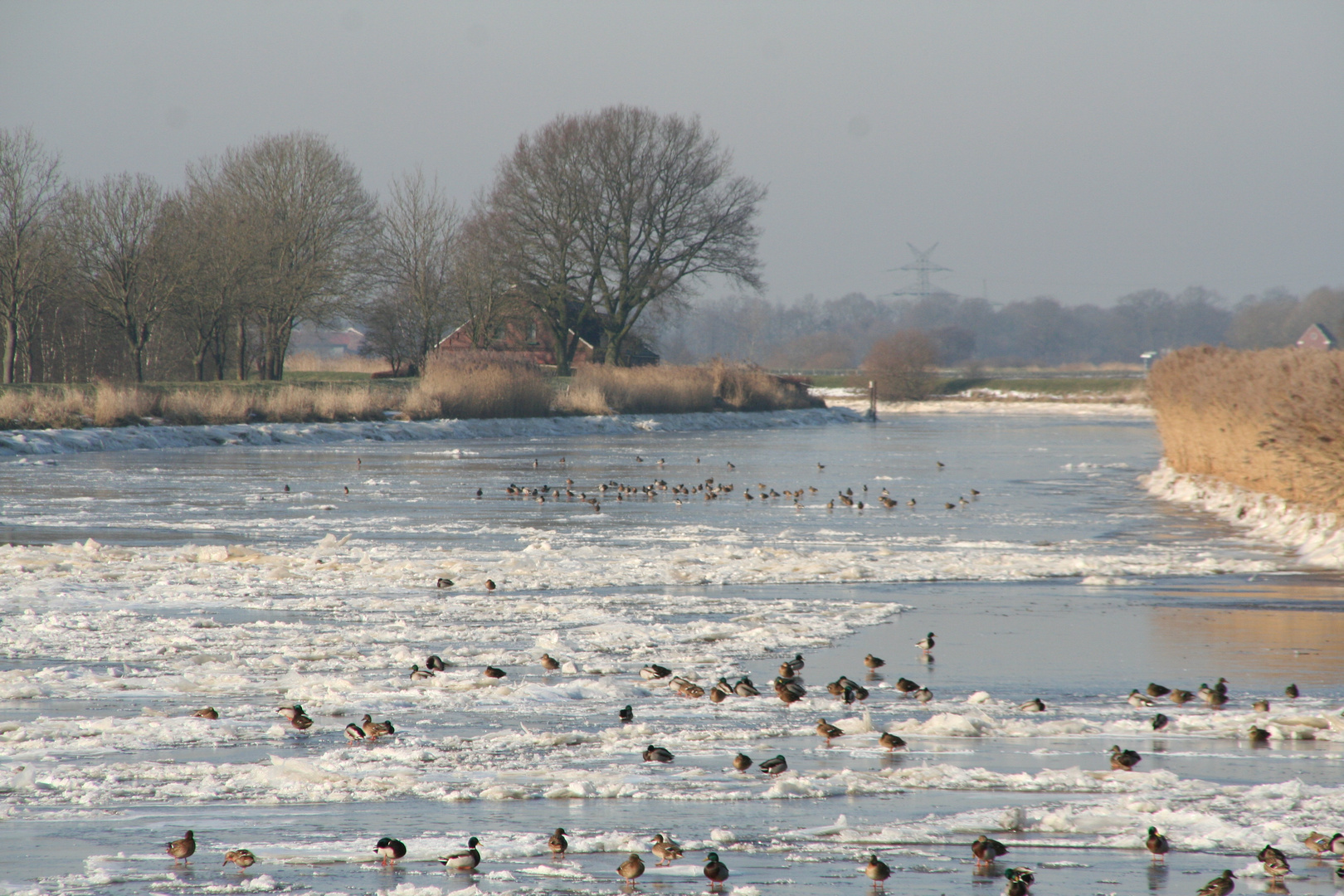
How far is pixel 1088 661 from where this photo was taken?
8.67m

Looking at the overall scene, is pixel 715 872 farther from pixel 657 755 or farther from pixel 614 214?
pixel 614 214

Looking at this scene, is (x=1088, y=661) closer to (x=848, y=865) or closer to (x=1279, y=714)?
(x=1279, y=714)

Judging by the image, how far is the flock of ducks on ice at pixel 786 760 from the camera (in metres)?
4.64

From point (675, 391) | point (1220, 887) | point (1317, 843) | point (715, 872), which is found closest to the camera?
point (1220, 887)

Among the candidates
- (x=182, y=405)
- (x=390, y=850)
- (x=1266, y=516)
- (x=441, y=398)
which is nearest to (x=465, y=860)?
(x=390, y=850)

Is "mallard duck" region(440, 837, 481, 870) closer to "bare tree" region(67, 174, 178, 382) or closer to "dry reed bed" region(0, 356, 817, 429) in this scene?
"dry reed bed" region(0, 356, 817, 429)

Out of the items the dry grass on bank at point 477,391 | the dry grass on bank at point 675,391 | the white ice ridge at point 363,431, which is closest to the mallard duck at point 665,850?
the white ice ridge at point 363,431

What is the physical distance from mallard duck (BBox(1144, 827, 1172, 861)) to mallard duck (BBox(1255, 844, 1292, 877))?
1.26 ft

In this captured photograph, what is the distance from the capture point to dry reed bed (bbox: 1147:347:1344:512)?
14.7 metres

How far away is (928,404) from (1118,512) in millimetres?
62599

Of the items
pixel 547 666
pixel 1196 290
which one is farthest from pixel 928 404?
pixel 1196 290

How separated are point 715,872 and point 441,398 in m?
42.0

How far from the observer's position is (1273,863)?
466 centimetres

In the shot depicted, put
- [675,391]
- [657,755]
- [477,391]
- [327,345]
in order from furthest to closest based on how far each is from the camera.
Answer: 1. [327,345]
2. [675,391]
3. [477,391]
4. [657,755]
